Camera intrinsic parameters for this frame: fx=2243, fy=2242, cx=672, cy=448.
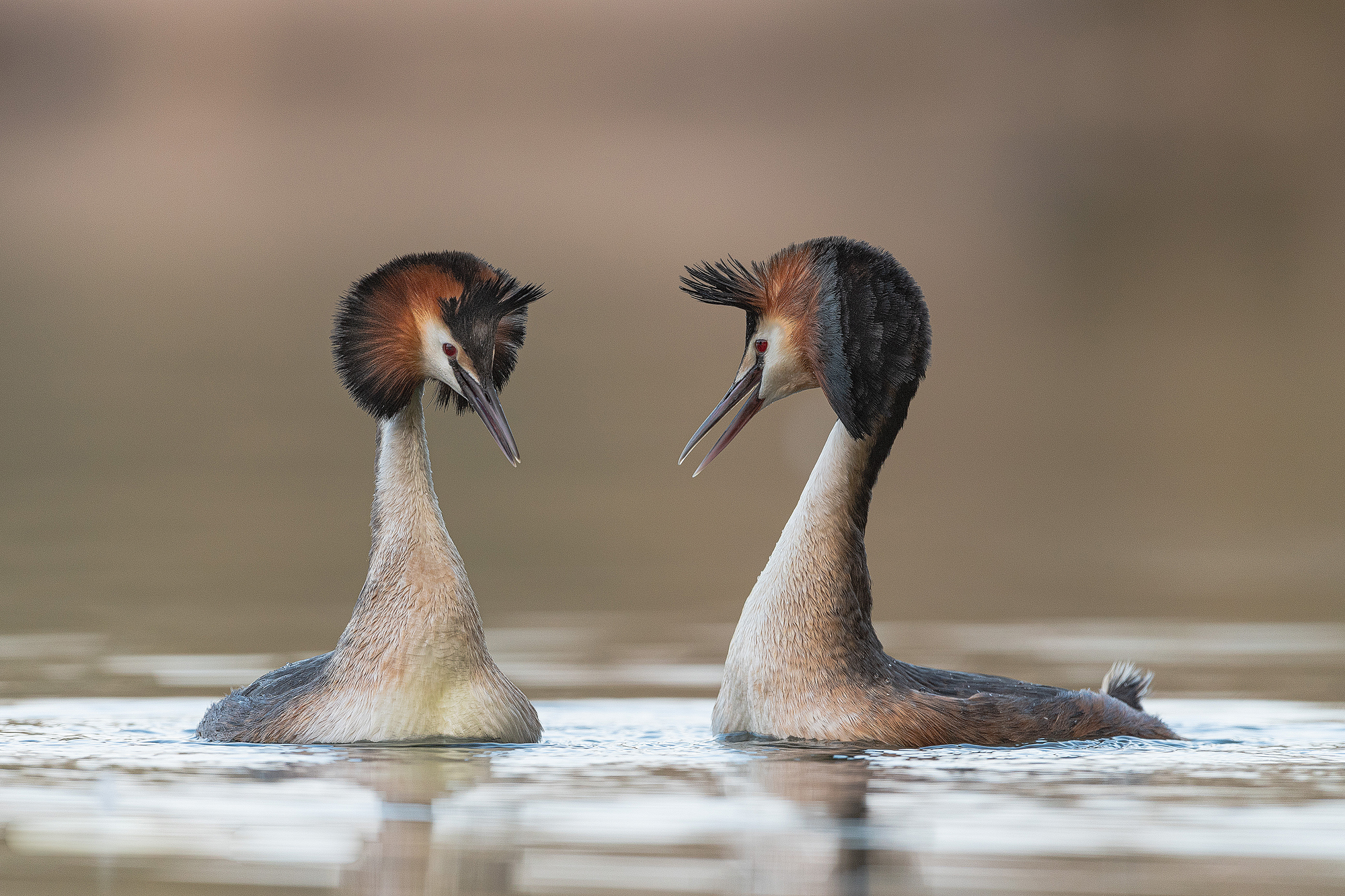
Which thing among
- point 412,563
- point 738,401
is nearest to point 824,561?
point 738,401

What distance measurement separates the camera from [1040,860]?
698 cm

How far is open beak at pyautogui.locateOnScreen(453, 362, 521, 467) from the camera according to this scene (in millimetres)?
9523

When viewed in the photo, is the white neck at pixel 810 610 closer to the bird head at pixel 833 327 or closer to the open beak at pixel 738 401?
the bird head at pixel 833 327

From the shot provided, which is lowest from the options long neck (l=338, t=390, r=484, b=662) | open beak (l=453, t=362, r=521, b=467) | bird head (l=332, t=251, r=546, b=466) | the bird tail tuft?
the bird tail tuft

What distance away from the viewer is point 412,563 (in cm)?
977

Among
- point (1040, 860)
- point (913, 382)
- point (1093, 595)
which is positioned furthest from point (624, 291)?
point (1040, 860)

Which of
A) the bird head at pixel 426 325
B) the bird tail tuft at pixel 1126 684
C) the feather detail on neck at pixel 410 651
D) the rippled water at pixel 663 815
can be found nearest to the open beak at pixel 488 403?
the bird head at pixel 426 325

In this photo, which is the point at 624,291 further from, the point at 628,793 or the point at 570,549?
the point at 628,793

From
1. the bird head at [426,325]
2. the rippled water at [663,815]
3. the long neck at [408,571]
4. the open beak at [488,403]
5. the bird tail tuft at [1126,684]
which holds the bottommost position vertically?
the rippled water at [663,815]

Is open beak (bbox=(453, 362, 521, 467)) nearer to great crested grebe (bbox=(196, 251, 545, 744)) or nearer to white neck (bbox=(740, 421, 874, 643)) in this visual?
great crested grebe (bbox=(196, 251, 545, 744))

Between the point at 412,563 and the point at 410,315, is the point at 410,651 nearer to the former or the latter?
the point at 412,563

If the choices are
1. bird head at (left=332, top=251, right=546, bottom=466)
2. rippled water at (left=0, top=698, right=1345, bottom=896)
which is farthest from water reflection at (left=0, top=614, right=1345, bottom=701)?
bird head at (left=332, top=251, right=546, bottom=466)

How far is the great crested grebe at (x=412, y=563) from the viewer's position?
9.48m

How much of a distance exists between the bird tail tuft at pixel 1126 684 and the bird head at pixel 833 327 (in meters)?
A: 1.81
